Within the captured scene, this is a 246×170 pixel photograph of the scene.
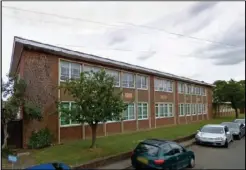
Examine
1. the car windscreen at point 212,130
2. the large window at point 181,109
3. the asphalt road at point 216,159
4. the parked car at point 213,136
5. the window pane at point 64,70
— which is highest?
the window pane at point 64,70

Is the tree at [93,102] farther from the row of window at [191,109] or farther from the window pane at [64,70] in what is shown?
the row of window at [191,109]

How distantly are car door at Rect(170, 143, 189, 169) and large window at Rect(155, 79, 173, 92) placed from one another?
1746cm

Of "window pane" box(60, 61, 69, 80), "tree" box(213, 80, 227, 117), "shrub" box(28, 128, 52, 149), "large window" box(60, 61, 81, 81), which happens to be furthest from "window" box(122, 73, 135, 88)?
"tree" box(213, 80, 227, 117)

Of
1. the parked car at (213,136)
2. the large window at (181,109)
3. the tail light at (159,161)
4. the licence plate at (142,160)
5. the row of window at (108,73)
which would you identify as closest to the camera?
the tail light at (159,161)

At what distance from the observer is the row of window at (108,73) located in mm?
17531

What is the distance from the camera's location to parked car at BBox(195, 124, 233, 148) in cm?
1672

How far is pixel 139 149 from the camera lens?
10.3m

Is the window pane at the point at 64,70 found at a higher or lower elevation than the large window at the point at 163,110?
higher

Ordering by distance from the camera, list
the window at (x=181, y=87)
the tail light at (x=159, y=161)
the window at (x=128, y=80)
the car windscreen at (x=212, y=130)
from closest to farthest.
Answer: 1. the tail light at (x=159, y=161)
2. the car windscreen at (x=212, y=130)
3. the window at (x=128, y=80)
4. the window at (x=181, y=87)

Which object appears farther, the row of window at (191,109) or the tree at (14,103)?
the row of window at (191,109)

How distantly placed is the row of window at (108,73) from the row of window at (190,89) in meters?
9.66

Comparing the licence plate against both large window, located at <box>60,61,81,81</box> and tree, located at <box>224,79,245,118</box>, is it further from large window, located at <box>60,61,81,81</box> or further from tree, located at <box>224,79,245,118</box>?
tree, located at <box>224,79,245,118</box>

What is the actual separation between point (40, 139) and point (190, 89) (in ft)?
88.7

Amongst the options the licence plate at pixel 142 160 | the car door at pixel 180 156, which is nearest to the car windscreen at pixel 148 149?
the licence plate at pixel 142 160
